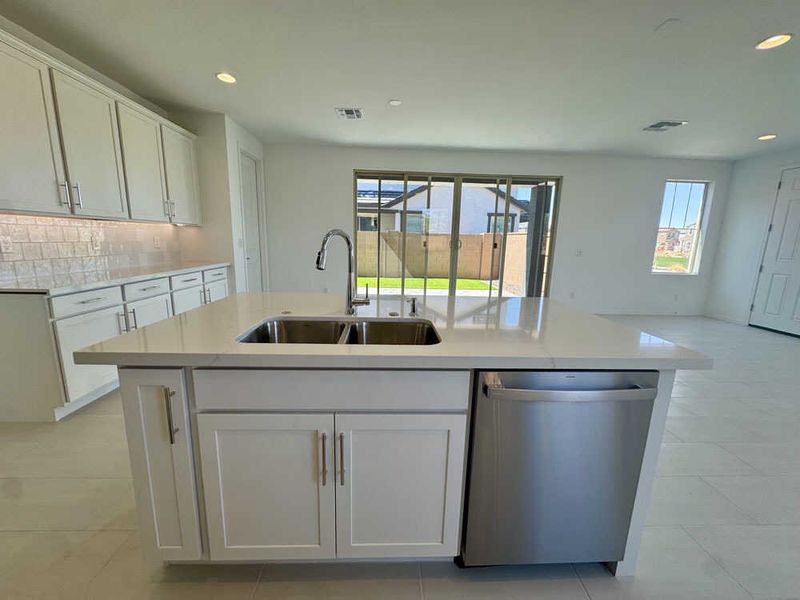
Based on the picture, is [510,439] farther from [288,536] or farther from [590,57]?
[590,57]

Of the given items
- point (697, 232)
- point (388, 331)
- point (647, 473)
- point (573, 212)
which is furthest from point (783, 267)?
point (388, 331)

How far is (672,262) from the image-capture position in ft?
19.2

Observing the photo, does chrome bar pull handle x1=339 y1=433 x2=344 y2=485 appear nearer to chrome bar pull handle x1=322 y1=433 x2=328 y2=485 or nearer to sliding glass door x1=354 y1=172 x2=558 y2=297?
chrome bar pull handle x1=322 y1=433 x2=328 y2=485

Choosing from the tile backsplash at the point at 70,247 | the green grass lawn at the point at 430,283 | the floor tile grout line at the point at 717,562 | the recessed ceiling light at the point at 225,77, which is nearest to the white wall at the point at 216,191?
the tile backsplash at the point at 70,247

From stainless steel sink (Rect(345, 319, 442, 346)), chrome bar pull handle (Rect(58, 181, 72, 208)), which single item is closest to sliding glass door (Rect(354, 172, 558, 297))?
chrome bar pull handle (Rect(58, 181, 72, 208))

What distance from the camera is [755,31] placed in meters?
2.18

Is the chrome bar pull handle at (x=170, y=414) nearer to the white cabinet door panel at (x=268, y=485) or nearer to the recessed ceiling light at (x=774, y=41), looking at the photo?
the white cabinet door panel at (x=268, y=485)

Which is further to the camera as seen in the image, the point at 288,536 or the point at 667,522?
the point at 667,522

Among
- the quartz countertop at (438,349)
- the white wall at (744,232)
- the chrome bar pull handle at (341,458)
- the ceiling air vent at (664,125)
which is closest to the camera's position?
the quartz countertop at (438,349)

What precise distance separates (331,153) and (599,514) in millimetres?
5368

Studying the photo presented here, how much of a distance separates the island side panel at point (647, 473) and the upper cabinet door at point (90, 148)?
145 inches

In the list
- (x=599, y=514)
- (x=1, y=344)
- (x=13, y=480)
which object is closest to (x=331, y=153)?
(x=1, y=344)

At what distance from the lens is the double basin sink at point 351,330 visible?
145 cm

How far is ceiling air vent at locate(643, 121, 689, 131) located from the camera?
12.5 ft
